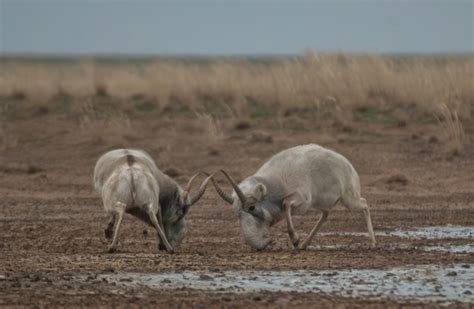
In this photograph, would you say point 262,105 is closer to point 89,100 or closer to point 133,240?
point 89,100

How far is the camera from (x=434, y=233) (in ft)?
55.2

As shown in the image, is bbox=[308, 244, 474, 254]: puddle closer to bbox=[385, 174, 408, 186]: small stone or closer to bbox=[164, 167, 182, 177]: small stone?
bbox=[385, 174, 408, 186]: small stone

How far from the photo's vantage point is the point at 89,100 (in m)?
30.6

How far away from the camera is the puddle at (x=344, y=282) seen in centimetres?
1159

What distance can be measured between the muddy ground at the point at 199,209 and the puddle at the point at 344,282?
27 cm

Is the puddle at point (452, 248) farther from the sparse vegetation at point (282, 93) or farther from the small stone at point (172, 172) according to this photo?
the sparse vegetation at point (282, 93)

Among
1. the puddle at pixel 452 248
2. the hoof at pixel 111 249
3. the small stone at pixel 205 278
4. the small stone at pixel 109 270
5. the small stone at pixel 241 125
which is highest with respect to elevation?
the small stone at pixel 241 125

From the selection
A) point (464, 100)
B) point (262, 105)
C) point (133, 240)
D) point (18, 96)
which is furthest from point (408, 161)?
point (18, 96)

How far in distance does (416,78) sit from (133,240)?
13.3m

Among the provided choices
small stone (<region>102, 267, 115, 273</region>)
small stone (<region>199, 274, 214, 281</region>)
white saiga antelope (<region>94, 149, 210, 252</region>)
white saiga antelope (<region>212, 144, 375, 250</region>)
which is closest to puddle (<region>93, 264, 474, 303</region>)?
small stone (<region>199, 274, 214, 281</region>)

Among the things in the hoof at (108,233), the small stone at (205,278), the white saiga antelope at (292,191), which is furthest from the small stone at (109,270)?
the white saiga antelope at (292,191)

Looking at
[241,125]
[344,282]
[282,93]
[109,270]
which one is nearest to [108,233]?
[109,270]

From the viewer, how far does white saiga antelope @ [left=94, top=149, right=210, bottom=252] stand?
14898mm

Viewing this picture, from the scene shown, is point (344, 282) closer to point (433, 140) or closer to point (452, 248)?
point (452, 248)
